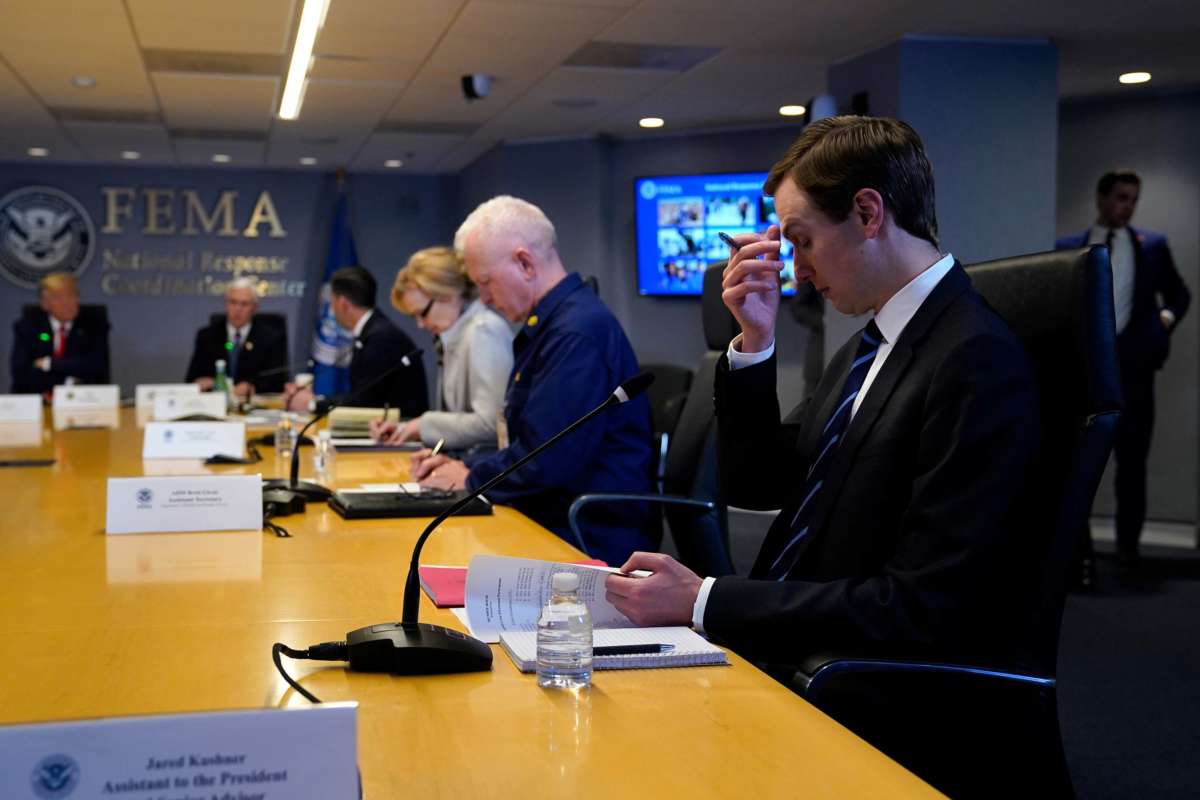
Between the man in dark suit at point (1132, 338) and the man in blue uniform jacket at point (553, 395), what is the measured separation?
3.50m

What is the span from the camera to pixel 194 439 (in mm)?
3705

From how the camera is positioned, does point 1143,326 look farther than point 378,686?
Yes

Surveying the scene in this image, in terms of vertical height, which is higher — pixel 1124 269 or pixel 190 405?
pixel 1124 269

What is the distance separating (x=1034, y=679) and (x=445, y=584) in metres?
0.80

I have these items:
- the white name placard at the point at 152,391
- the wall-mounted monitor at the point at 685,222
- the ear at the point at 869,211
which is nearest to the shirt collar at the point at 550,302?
the ear at the point at 869,211

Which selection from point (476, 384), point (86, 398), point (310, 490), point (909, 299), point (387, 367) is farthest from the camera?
point (86, 398)

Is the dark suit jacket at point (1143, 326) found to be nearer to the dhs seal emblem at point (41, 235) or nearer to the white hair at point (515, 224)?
the white hair at point (515, 224)

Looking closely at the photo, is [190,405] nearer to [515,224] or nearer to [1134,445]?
[515,224]

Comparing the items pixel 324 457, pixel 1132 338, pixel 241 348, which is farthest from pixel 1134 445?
pixel 241 348

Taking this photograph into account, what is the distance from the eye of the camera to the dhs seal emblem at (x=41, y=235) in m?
10.1

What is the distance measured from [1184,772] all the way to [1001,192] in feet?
10.8

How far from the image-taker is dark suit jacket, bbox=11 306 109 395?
7.56 m

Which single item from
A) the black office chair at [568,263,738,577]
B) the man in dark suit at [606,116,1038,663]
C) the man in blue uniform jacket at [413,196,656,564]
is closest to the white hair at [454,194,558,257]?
the man in blue uniform jacket at [413,196,656,564]

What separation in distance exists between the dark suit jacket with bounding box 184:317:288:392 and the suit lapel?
650 cm
